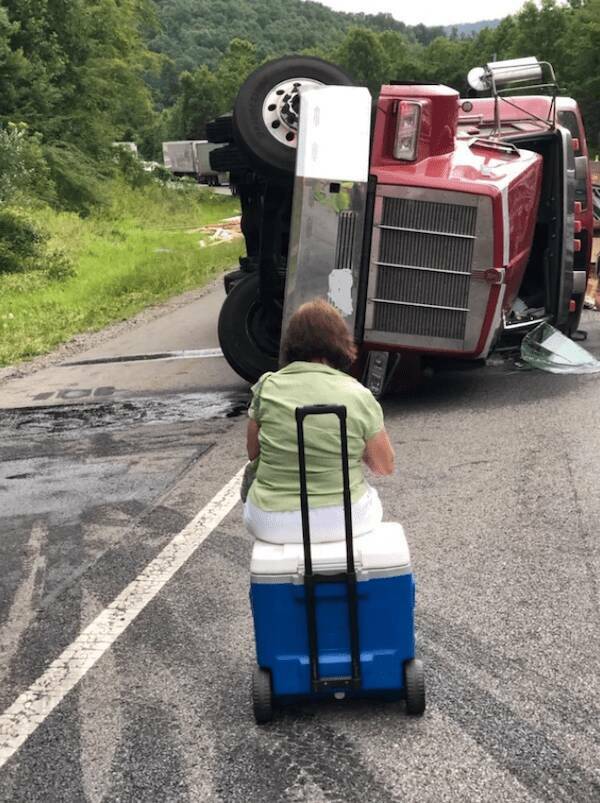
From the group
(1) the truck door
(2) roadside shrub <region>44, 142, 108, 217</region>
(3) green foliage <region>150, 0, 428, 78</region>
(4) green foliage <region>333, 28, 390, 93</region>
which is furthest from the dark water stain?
(3) green foliage <region>150, 0, 428, 78</region>

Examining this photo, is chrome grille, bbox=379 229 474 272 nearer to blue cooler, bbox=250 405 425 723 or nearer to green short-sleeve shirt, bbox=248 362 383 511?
green short-sleeve shirt, bbox=248 362 383 511

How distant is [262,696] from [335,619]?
368 mm

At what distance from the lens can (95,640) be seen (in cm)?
496

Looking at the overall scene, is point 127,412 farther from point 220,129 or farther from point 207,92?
point 207,92

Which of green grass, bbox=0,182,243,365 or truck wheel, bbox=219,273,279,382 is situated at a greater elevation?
truck wheel, bbox=219,273,279,382

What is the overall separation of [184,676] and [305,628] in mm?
704

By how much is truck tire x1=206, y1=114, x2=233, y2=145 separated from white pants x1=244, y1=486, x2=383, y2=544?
7.26m

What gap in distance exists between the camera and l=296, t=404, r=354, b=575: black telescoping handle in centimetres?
396

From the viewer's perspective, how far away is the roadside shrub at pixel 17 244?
76.5 feet

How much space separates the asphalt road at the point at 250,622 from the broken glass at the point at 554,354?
891 mm

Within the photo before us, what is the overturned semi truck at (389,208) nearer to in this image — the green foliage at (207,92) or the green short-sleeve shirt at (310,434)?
the green short-sleeve shirt at (310,434)

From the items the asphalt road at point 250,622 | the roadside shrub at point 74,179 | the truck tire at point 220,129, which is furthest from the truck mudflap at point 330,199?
the roadside shrub at point 74,179

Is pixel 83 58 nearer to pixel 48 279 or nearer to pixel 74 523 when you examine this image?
pixel 48 279

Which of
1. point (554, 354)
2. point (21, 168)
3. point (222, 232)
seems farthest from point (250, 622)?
point (222, 232)
